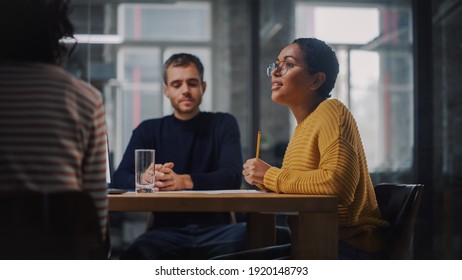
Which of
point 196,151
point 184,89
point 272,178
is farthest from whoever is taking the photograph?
point 184,89

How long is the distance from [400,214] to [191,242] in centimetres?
63

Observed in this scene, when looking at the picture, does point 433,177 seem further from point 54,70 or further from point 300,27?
point 54,70

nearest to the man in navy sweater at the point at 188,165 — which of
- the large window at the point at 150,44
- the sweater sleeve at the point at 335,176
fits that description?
the sweater sleeve at the point at 335,176

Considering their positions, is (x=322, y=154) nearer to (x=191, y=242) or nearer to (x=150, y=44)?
(x=191, y=242)

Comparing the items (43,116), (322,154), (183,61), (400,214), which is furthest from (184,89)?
(43,116)

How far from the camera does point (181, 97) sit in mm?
1888

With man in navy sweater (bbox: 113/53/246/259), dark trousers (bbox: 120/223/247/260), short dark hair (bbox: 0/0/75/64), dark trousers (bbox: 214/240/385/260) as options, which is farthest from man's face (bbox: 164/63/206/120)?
short dark hair (bbox: 0/0/75/64)

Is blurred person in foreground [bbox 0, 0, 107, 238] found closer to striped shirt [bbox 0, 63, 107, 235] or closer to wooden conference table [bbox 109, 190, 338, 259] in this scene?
striped shirt [bbox 0, 63, 107, 235]

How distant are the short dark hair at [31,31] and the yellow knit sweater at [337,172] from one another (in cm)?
61

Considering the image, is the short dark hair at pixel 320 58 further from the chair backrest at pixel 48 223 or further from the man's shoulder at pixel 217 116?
the chair backrest at pixel 48 223

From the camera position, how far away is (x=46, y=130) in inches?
37.9

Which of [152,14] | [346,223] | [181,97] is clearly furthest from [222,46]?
[346,223]

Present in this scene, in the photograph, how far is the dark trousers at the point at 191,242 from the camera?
1.69 m
